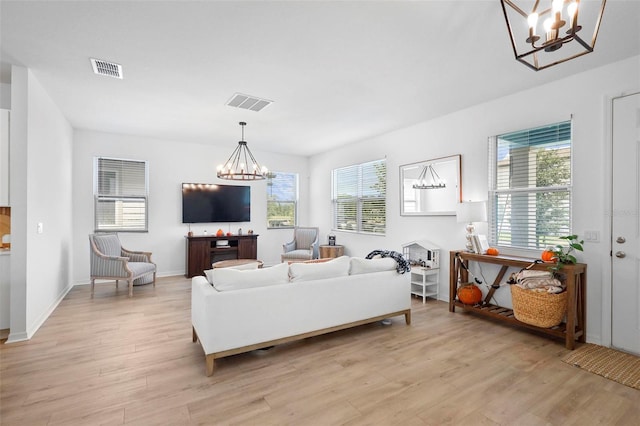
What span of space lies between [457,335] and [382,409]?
1.68 m

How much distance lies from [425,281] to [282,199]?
4.22 meters

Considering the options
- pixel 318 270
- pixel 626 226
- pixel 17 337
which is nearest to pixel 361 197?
pixel 318 270

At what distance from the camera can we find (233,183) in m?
7.24

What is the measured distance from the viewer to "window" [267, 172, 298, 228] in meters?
7.78

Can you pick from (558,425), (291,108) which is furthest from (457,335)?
(291,108)

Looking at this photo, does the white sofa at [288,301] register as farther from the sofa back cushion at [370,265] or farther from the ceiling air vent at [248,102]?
the ceiling air vent at [248,102]

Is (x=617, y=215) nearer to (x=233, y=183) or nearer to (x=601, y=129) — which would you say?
(x=601, y=129)

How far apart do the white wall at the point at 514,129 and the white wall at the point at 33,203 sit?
16.1 ft

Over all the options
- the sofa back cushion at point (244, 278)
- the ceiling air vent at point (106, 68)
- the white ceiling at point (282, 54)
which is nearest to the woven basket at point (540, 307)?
the white ceiling at point (282, 54)

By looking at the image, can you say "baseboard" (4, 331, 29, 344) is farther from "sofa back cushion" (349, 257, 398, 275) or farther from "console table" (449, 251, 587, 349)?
"console table" (449, 251, 587, 349)

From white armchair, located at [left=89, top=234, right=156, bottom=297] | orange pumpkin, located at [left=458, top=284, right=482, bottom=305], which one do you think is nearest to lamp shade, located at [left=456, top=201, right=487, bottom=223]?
orange pumpkin, located at [left=458, top=284, right=482, bottom=305]

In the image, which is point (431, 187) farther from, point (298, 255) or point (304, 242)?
point (304, 242)

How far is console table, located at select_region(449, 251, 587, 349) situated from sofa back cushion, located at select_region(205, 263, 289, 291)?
247 centimetres

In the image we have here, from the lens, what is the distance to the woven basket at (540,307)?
10.5ft
